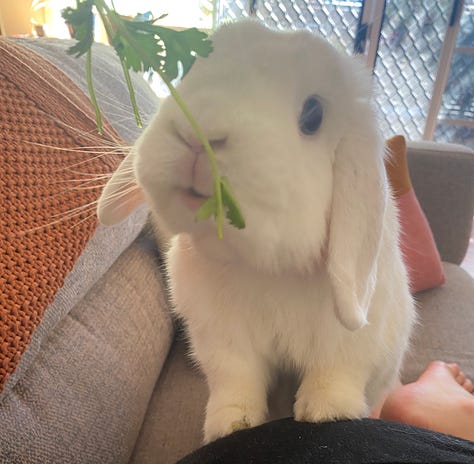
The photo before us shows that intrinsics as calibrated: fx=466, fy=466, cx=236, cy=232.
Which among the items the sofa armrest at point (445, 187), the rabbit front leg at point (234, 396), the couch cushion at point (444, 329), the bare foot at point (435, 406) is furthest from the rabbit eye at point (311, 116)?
the sofa armrest at point (445, 187)

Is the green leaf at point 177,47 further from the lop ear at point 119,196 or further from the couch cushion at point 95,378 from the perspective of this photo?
the couch cushion at point 95,378

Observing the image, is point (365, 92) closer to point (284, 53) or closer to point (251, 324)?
point (284, 53)

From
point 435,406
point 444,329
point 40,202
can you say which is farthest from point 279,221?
point 444,329

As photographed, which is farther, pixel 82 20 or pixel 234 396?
pixel 234 396

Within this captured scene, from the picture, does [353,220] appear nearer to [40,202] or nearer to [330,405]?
[330,405]

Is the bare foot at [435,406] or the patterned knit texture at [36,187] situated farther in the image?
the bare foot at [435,406]

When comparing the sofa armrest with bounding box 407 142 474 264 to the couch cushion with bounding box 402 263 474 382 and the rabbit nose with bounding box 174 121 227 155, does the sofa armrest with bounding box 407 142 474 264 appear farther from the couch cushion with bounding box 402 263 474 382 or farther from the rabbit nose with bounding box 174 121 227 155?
the rabbit nose with bounding box 174 121 227 155
